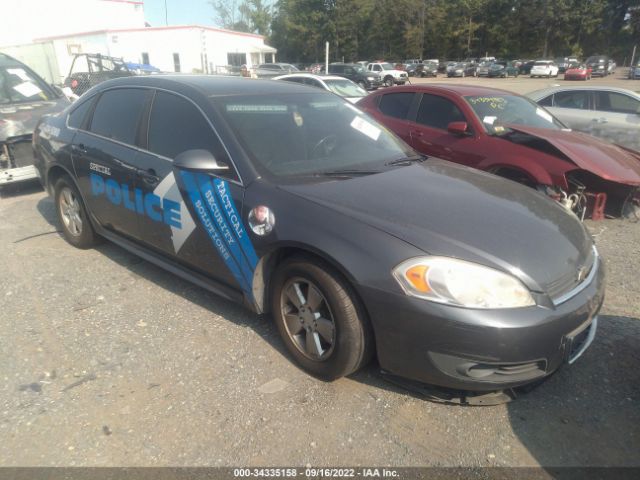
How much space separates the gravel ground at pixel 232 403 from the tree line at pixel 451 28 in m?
68.0

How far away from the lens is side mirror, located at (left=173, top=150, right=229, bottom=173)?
2.76 meters

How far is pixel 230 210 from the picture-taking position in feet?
9.29

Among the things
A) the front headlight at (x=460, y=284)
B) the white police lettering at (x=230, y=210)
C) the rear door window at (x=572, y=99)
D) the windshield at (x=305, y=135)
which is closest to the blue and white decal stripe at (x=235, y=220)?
the white police lettering at (x=230, y=210)

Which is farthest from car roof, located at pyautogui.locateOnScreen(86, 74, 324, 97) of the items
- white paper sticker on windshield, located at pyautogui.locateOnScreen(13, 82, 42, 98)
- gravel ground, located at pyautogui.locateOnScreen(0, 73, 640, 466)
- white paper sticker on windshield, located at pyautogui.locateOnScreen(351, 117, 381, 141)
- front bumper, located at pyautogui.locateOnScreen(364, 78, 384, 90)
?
front bumper, located at pyautogui.locateOnScreen(364, 78, 384, 90)

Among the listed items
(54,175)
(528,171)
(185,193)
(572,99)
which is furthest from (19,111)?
(572,99)

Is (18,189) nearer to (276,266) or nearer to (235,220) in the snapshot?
(235,220)

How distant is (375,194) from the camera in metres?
2.67

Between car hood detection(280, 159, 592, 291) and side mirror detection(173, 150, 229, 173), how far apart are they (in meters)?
0.45

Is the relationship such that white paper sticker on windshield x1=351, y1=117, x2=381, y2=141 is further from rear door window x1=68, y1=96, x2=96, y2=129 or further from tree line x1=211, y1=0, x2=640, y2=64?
tree line x1=211, y1=0, x2=640, y2=64

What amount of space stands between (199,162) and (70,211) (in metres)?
2.44

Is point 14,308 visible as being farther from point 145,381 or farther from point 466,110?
point 466,110

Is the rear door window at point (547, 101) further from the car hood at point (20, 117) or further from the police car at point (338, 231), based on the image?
the car hood at point (20, 117)

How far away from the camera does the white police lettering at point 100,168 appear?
12.1 feet

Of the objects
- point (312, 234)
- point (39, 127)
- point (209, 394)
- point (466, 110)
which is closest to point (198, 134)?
point (312, 234)
